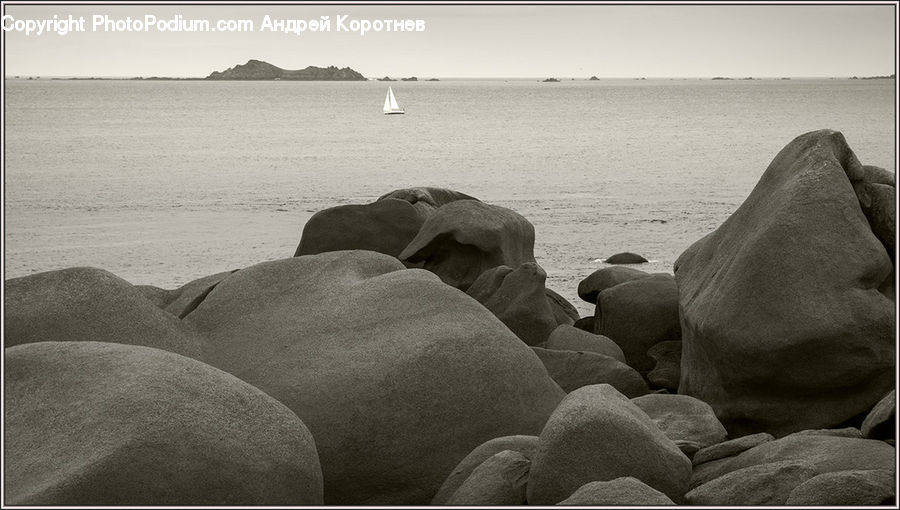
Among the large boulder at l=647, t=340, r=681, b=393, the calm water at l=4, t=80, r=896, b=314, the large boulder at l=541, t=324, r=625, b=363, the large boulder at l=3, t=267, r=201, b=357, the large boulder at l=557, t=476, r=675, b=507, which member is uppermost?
the large boulder at l=3, t=267, r=201, b=357

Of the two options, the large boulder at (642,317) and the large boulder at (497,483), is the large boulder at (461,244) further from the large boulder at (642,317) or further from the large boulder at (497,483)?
the large boulder at (497,483)

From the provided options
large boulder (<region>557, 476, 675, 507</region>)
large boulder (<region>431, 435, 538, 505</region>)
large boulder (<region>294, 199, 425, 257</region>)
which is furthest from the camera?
large boulder (<region>294, 199, 425, 257</region>)

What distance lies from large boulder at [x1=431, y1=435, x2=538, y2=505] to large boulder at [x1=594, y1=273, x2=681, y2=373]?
3.82m

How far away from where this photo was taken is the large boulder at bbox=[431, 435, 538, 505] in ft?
18.5

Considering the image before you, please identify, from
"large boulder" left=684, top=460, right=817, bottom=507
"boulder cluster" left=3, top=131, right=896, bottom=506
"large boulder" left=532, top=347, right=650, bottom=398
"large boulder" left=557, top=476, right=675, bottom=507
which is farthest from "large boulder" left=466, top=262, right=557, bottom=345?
"large boulder" left=557, top=476, right=675, bottom=507

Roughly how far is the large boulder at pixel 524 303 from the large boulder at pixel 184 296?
2.48 m

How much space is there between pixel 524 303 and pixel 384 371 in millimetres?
3395

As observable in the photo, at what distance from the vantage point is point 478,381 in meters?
6.59

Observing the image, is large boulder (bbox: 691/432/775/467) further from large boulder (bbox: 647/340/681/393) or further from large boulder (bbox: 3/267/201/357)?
large boulder (bbox: 3/267/201/357)

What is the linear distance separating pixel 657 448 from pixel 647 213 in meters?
17.2

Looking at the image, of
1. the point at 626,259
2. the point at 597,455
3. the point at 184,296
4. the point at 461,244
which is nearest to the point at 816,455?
the point at 597,455

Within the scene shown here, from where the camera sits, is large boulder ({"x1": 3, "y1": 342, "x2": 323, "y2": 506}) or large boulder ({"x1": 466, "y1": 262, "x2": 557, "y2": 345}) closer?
large boulder ({"x1": 3, "y1": 342, "x2": 323, "y2": 506})

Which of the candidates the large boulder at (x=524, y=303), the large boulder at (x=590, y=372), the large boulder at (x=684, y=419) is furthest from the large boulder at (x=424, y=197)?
the large boulder at (x=684, y=419)

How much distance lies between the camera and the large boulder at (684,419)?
6375 millimetres
